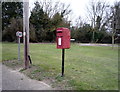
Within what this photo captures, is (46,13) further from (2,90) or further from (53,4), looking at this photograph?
(2,90)

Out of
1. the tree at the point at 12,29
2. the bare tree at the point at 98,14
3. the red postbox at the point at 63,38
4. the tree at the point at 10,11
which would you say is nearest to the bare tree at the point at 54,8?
the tree at the point at 10,11

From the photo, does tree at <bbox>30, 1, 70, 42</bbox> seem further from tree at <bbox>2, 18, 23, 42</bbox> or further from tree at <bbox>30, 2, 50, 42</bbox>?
tree at <bbox>2, 18, 23, 42</bbox>

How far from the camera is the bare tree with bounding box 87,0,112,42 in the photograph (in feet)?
104

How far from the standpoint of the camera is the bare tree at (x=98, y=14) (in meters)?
31.6

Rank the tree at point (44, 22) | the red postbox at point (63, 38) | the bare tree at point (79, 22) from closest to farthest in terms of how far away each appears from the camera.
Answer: the red postbox at point (63, 38) < the tree at point (44, 22) < the bare tree at point (79, 22)

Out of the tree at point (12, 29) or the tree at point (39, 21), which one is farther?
the tree at point (39, 21)

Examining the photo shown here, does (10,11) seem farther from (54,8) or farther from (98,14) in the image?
(98,14)

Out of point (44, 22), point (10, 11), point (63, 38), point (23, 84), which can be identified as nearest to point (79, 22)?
point (44, 22)

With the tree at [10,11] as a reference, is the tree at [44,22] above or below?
below

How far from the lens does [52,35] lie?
92.1ft

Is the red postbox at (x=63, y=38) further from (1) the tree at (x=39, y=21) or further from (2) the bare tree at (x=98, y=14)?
(2) the bare tree at (x=98, y=14)

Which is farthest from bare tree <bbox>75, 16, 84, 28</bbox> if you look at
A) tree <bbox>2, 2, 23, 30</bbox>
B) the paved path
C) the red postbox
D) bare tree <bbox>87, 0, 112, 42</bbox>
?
the paved path

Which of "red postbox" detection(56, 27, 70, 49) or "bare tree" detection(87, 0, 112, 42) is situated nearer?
"red postbox" detection(56, 27, 70, 49)

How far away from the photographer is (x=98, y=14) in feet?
107
